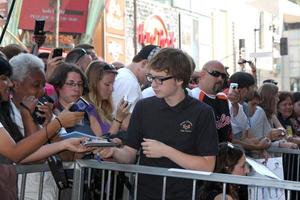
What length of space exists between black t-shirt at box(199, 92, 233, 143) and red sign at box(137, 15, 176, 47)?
23400 millimetres

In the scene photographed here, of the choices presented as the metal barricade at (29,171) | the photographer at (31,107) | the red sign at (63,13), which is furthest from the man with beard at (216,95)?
the red sign at (63,13)

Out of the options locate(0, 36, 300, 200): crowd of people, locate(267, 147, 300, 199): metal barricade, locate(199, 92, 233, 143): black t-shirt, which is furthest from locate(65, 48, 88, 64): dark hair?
locate(267, 147, 300, 199): metal barricade

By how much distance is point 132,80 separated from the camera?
5.62 metres

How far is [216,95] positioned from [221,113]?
22cm

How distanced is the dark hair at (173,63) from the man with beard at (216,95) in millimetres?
1878

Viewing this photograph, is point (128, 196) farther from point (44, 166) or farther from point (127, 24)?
point (127, 24)

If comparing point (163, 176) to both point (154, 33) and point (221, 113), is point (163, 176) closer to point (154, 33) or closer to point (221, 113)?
point (221, 113)

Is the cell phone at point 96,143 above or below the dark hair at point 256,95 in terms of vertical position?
below

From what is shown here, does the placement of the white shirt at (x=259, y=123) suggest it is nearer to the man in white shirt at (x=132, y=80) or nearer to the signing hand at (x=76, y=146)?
the man in white shirt at (x=132, y=80)

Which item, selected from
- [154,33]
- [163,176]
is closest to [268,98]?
[163,176]

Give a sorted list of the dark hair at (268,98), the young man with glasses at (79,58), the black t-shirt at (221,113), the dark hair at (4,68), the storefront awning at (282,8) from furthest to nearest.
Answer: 1. the storefront awning at (282,8)
2. the dark hair at (268,98)
3. the young man with glasses at (79,58)
4. the black t-shirt at (221,113)
5. the dark hair at (4,68)

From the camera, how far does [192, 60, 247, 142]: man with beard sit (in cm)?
554

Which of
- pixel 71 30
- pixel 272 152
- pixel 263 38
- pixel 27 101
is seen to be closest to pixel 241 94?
pixel 272 152

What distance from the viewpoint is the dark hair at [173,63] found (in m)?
3.63
